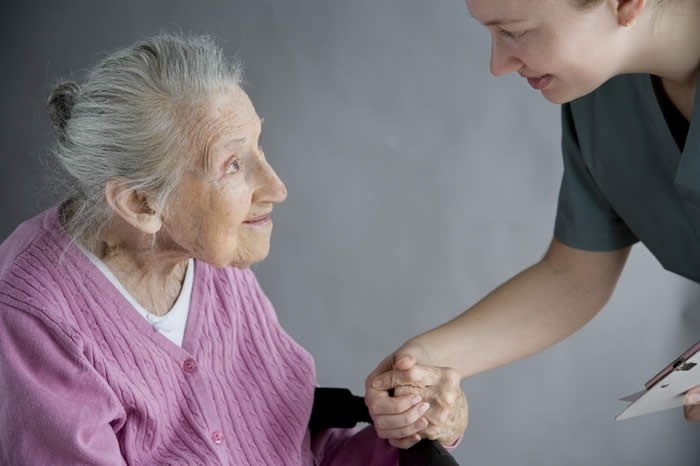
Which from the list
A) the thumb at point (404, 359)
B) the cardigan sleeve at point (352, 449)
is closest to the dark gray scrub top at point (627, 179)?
the thumb at point (404, 359)

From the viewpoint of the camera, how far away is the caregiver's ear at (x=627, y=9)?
1.20 metres

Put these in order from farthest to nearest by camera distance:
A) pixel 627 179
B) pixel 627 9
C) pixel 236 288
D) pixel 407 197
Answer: pixel 407 197
pixel 236 288
pixel 627 179
pixel 627 9

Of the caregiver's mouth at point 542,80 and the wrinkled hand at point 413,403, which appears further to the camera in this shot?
the wrinkled hand at point 413,403

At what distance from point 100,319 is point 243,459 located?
0.35 meters

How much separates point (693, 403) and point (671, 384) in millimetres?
102

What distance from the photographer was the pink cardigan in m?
1.33

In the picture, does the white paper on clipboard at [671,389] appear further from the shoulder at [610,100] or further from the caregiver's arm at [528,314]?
the shoulder at [610,100]

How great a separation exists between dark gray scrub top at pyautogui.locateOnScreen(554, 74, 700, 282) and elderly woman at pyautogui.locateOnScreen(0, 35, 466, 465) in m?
0.39

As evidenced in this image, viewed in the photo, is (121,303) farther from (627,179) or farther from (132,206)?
(627,179)

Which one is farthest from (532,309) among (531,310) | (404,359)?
(404,359)

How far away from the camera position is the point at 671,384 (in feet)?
4.50

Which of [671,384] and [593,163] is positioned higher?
[593,163]

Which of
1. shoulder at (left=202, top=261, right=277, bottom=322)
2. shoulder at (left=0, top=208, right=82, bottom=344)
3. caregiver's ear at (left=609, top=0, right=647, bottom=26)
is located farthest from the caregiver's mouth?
shoulder at (left=0, top=208, right=82, bottom=344)

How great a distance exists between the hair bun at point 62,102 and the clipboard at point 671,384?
100cm
